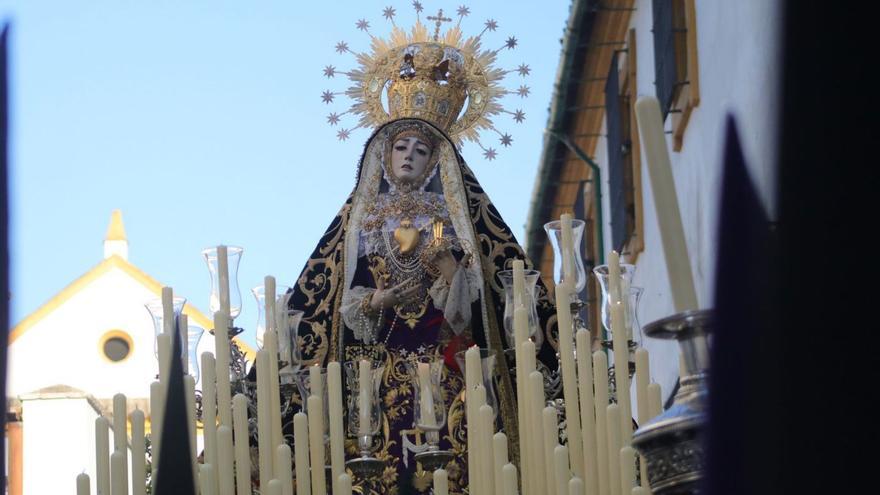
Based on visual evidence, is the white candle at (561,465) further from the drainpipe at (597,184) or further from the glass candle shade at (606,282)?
the drainpipe at (597,184)

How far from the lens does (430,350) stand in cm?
586

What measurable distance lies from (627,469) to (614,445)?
0.11 meters

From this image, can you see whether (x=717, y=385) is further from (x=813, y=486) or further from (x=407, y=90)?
(x=407, y=90)

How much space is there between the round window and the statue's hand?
16.7m

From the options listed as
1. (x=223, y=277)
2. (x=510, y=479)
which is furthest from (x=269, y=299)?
(x=510, y=479)

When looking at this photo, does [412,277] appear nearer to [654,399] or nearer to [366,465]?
[366,465]

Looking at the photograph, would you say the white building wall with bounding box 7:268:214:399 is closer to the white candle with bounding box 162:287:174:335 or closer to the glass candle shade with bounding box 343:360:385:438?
the white candle with bounding box 162:287:174:335

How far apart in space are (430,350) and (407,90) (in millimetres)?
1608

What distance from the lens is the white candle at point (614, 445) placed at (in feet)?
11.7

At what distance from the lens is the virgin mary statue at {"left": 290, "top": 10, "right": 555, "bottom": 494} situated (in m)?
5.76

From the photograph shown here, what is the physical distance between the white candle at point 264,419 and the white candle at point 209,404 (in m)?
0.12

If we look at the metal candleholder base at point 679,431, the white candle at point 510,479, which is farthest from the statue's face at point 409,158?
the metal candleholder base at point 679,431

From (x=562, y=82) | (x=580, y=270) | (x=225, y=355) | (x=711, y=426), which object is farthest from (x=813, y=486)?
(x=562, y=82)

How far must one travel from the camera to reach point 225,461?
372 cm
